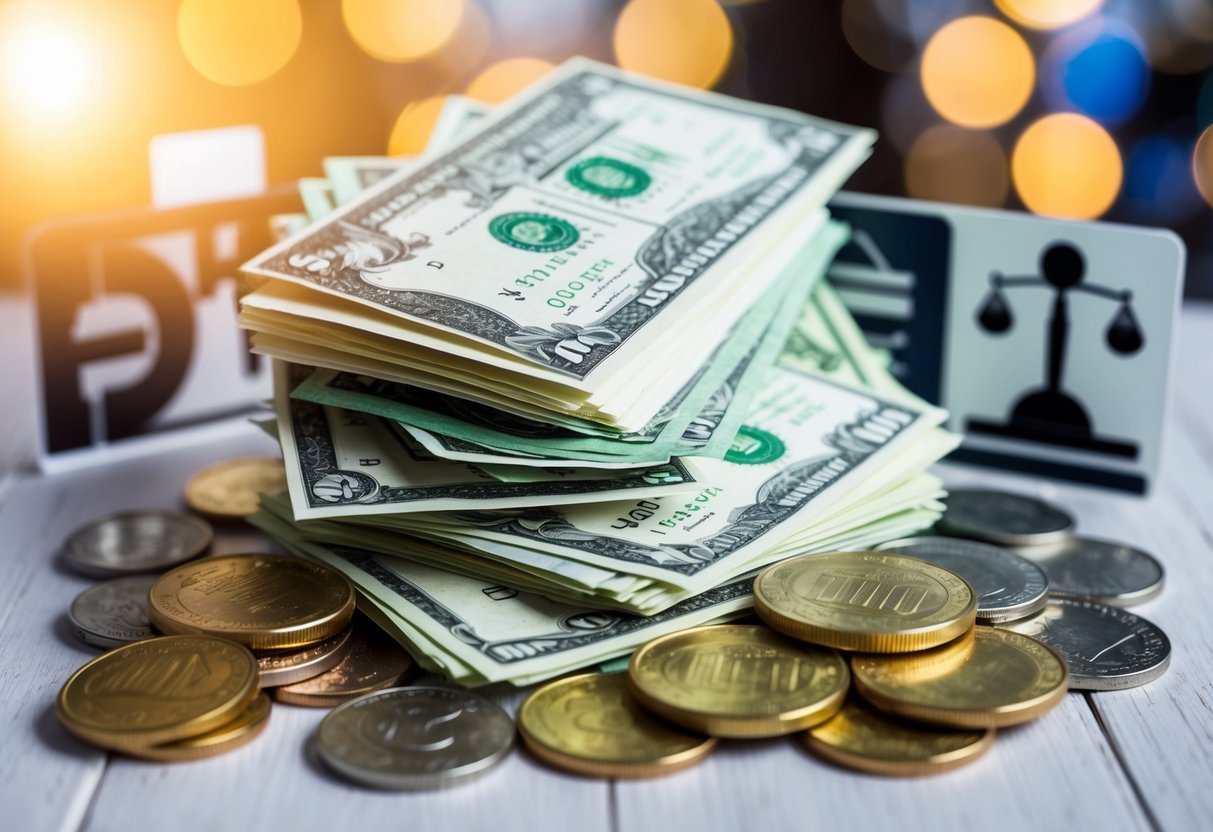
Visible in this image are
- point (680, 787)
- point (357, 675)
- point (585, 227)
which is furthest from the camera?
point (585, 227)

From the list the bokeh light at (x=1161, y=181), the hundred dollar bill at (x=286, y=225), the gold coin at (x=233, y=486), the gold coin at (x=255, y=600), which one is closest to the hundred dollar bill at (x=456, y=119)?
the hundred dollar bill at (x=286, y=225)

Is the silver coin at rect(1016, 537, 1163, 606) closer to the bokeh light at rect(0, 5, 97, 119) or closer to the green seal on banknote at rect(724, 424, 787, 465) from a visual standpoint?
the green seal on banknote at rect(724, 424, 787, 465)

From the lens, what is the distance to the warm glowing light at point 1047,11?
1.56 meters

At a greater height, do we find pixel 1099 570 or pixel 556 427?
pixel 556 427

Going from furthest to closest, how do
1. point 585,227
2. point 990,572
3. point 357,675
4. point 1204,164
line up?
point 1204,164 < point 585,227 < point 990,572 < point 357,675

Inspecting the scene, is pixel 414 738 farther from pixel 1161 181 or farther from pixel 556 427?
pixel 1161 181

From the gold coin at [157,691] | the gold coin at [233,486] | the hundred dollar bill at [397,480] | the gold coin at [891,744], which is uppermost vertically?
the hundred dollar bill at [397,480]

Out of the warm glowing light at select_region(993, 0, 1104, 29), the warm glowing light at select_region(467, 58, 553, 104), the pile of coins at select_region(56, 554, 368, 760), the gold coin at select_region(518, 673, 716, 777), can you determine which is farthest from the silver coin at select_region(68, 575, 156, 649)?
the warm glowing light at select_region(993, 0, 1104, 29)

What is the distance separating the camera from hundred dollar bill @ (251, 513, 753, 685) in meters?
0.75

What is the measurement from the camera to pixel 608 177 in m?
1.06

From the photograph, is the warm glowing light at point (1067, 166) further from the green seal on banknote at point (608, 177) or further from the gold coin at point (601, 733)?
the gold coin at point (601, 733)

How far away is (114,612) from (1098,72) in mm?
1329

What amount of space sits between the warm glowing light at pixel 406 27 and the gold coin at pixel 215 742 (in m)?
1.13

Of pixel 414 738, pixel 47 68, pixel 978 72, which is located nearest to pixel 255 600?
pixel 414 738
